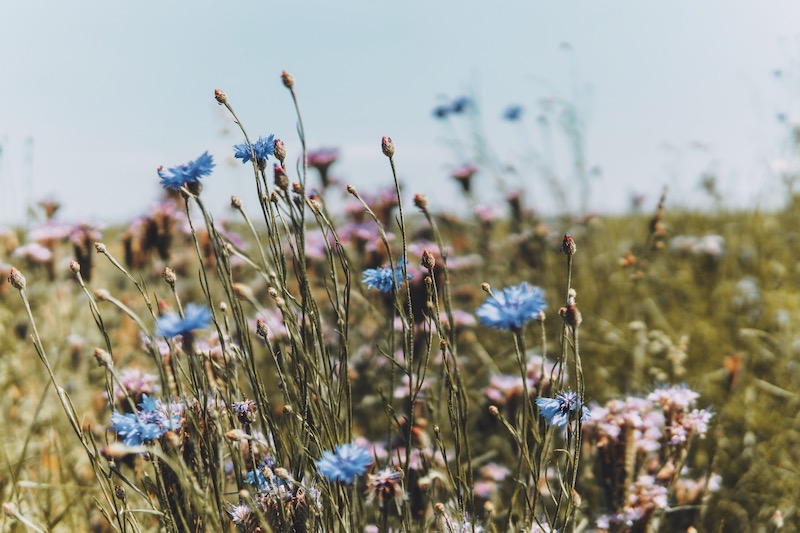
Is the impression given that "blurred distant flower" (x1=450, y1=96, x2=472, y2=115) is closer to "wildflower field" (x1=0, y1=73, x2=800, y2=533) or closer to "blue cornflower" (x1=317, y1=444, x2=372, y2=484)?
"wildflower field" (x1=0, y1=73, x2=800, y2=533)

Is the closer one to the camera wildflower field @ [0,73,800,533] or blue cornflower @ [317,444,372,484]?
blue cornflower @ [317,444,372,484]

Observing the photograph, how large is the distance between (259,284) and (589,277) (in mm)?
1881

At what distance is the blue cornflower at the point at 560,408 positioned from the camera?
3.61ft

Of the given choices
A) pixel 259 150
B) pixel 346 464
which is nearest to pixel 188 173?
pixel 259 150

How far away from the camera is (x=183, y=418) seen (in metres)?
1.23

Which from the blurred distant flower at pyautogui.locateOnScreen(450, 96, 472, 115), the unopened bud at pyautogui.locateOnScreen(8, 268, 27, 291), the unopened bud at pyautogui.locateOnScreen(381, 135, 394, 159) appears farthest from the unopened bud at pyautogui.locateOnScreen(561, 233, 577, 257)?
the blurred distant flower at pyautogui.locateOnScreen(450, 96, 472, 115)

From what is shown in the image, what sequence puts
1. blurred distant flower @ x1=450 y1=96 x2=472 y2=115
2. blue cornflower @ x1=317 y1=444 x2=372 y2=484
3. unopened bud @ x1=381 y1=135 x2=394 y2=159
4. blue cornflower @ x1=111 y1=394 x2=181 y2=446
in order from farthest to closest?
blurred distant flower @ x1=450 y1=96 x2=472 y2=115, unopened bud @ x1=381 y1=135 x2=394 y2=159, blue cornflower @ x1=111 y1=394 x2=181 y2=446, blue cornflower @ x1=317 y1=444 x2=372 y2=484

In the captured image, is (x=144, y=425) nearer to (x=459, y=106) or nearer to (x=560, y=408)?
(x=560, y=408)

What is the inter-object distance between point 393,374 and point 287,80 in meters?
0.61

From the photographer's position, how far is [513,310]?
0.98 meters

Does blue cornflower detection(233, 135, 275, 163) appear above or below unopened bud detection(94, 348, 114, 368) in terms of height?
above

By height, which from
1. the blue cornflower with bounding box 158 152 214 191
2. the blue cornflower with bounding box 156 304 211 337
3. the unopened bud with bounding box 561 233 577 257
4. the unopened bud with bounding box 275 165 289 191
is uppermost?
the blue cornflower with bounding box 158 152 214 191

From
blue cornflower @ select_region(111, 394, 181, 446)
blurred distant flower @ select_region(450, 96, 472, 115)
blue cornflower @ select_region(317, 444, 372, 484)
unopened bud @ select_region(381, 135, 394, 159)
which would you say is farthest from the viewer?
blurred distant flower @ select_region(450, 96, 472, 115)

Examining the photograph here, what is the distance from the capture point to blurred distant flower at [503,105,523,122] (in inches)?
162
